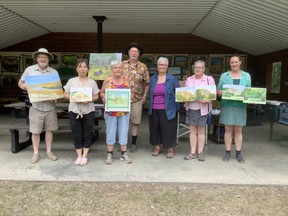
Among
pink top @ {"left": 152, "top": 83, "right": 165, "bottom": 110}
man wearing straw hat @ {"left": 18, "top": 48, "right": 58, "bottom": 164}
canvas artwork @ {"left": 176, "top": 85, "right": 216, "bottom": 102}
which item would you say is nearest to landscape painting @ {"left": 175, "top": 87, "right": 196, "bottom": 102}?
canvas artwork @ {"left": 176, "top": 85, "right": 216, "bottom": 102}

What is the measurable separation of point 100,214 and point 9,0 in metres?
5.47

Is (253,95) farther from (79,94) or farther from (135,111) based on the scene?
(79,94)

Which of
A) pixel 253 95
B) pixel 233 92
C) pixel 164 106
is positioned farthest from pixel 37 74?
pixel 253 95

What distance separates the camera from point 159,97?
448cm

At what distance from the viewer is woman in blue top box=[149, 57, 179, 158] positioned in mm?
4426

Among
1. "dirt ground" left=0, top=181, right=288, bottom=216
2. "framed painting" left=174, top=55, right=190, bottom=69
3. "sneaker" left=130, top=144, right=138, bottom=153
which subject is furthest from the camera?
"framed painting" left=174, top=55, right=190, bottom=69

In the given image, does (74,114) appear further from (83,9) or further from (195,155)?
(83,9)

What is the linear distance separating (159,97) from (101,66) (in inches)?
55.5

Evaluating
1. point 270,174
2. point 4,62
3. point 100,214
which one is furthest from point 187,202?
point 4,62

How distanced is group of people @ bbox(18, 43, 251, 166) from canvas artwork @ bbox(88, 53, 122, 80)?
28.2 inches

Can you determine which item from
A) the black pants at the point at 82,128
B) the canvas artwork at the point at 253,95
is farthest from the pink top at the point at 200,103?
the black pants at the point at 82,128

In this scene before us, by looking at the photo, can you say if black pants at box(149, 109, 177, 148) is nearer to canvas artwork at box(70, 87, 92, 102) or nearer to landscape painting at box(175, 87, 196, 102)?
landscape painting at box(175, 87, 196, 102)

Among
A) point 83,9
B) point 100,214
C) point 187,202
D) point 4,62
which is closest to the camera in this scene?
point 100,214

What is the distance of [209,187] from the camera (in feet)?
11.4
